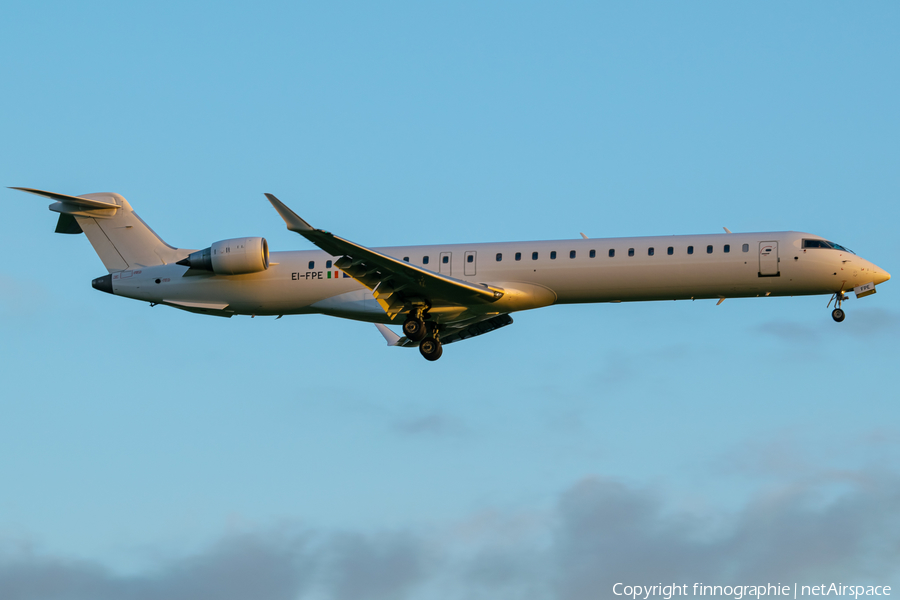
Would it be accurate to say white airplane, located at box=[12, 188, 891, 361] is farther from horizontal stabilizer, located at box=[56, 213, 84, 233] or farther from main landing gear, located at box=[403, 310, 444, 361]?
horizontal stabilizer, located at box=[56, 213, 84, 233]

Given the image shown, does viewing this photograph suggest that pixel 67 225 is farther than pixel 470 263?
Yes

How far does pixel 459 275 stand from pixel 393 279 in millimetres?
2230

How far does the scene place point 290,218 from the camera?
28.0m

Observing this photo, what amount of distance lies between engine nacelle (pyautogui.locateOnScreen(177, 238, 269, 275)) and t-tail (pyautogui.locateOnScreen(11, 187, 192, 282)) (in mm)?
2212

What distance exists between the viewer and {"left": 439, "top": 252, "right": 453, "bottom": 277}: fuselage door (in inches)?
1277

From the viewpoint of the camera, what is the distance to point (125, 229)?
35.3 m

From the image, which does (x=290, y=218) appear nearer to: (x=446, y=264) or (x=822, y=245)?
(x=446, y=264)

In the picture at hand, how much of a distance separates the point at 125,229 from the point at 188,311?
338 cm

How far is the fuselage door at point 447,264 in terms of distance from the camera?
106 feet

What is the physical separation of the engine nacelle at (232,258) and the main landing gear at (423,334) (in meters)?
4.45

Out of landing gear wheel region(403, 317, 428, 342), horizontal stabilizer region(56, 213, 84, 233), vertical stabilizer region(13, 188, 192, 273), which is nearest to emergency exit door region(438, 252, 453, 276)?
landing gear wheel region(403, 317, 428, 342)

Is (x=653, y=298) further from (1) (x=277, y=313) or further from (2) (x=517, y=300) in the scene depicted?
(1) (x=277, y=313)

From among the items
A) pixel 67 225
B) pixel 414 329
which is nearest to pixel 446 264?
pixel 414 329

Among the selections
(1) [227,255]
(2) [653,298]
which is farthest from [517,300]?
(1) [227,255]
